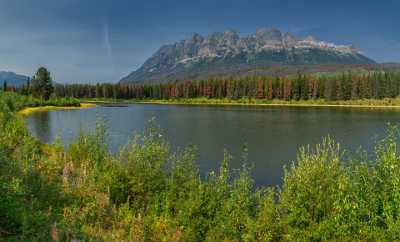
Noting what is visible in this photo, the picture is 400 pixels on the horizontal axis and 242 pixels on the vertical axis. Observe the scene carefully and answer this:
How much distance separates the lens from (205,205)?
42.5 ft

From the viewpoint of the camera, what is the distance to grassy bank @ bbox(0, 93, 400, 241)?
1066 cm

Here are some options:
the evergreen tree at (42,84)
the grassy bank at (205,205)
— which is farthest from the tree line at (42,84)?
the grassy bank at (205,205)

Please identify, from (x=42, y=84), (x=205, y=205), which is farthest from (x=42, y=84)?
(x=205, y=205)

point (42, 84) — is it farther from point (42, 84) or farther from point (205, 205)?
point (205, 205)

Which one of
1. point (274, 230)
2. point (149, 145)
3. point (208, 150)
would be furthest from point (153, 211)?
point (208, 150)

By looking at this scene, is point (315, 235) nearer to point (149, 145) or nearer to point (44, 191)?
point (149, 145)

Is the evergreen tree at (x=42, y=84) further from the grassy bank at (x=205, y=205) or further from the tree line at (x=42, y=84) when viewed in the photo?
the grassy bank at (x=205, y=205)

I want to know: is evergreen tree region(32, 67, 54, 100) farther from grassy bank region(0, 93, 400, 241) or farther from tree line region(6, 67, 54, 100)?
grassy bank region(0, 93, 400, 241)

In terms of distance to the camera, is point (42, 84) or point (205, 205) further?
point (42, 84)

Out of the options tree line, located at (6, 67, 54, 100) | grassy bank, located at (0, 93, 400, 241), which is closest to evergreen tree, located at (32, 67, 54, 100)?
tree line, located at (6, 67, 54, 100)

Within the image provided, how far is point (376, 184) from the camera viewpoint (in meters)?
12.5

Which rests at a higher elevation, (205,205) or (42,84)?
(42,84)

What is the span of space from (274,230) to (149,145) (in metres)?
7.05

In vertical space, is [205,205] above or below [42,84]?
below
